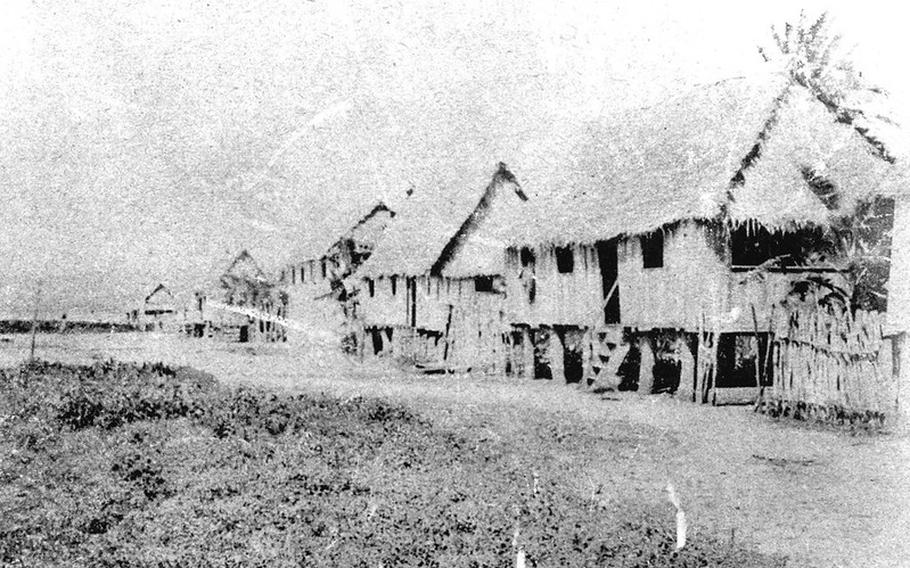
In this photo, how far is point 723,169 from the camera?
17234 mm

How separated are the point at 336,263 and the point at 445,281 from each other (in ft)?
48.8

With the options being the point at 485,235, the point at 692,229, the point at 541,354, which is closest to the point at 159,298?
the point at 485,235

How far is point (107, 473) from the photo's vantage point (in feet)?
31.9

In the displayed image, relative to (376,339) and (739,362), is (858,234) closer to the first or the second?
(739,362)

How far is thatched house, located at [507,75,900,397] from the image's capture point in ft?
55.8

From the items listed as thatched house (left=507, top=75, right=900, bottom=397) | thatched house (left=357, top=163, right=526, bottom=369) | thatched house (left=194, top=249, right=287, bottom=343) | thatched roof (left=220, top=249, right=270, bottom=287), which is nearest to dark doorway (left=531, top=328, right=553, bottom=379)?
thatched house (left=507, top=75, right=900, bottom=397)

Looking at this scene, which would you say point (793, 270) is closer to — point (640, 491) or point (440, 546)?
point (640, 491)

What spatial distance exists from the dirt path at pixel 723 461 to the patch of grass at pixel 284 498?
1.95 ft

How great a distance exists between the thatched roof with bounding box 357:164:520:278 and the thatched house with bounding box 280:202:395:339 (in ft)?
16.2

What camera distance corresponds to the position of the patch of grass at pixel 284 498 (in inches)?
276

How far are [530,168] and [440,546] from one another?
2150 cm

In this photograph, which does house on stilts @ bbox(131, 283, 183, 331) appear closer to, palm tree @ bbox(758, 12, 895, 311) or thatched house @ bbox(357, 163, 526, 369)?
thatched house @ bbox(357, 163, 526, 369)

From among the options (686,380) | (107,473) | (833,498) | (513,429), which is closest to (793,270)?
Answer: (686,380)

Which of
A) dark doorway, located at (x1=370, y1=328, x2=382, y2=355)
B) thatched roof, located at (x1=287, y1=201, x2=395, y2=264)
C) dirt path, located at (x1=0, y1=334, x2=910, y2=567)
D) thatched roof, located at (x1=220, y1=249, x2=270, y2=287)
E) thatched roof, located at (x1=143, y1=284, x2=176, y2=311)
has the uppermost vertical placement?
thatched roof, located at (x1=287, y1=201, x2=395, y2=264)
